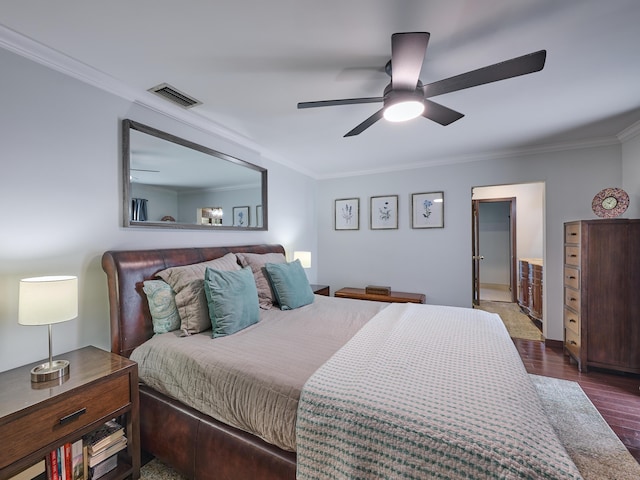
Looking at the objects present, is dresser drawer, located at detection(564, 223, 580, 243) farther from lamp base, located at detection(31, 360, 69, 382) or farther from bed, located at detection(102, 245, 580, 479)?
lamp base, located at detection(31, 360, 69, 382)

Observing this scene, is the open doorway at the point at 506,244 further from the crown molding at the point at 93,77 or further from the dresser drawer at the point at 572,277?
the crown molding at the point at 93,77

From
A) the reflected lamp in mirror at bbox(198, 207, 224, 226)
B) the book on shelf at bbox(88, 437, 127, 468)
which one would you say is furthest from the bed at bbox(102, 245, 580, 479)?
the reflected lamp in mirror at bbox(198, 207, 224, 226)

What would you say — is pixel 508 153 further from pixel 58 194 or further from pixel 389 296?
pixel 58 194

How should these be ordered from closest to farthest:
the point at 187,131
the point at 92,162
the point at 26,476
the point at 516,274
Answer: the point at 26,476
the point at 92,162
the point at 187,131
the point at 516,274

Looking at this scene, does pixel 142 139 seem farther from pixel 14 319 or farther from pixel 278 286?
pixel 278 286

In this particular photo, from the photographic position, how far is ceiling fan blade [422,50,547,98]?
127 cm

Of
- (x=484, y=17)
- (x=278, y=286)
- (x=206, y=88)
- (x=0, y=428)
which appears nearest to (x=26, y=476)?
(x=0, y=428)

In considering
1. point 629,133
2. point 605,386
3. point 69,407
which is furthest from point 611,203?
point 69,407

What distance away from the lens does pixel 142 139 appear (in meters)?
2.10

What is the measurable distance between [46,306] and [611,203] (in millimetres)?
4537

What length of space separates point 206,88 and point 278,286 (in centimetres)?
169

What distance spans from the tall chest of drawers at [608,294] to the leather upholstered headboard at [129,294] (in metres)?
3.90

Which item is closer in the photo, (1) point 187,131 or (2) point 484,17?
(2) point 484,17

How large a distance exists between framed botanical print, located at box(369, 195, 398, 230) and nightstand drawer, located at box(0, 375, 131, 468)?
3617 millimetres
